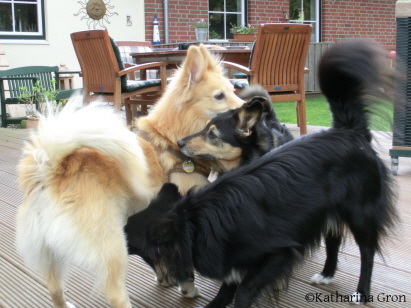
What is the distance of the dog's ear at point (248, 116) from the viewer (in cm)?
253

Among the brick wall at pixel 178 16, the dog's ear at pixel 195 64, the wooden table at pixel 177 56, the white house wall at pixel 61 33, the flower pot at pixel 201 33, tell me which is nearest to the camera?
the dog's ear at pixel 195 64

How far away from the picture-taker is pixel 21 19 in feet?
30.9

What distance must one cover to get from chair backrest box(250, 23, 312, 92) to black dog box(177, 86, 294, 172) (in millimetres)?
2966

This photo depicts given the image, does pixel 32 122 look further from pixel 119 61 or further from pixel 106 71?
pixel 119 61

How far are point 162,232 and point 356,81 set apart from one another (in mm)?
1160

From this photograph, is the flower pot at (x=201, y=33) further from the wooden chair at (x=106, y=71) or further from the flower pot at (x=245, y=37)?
the wooden chair at (x=106, y=71)

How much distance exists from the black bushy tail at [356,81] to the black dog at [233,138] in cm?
41

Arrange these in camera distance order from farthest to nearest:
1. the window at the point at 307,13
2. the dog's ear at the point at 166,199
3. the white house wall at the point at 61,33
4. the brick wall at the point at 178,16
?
the window at the point at 307,13 < the brick wall at the point at 178,16 < the white house wall at the point at 61,33 < the dog's ear at the point at 166,199

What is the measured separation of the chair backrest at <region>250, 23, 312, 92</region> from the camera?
5.50m

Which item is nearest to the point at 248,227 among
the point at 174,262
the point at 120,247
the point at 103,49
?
the point at 174,262

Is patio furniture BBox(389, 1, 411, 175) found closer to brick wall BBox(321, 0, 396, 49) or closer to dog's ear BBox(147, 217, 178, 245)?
dog's ear BBox(147, 217, 178, 245)

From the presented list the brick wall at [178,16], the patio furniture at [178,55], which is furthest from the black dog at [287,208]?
the brick wall at [178,16]

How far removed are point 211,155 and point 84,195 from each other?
89cm

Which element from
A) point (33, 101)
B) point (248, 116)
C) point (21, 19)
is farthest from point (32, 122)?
point (248, 116)
